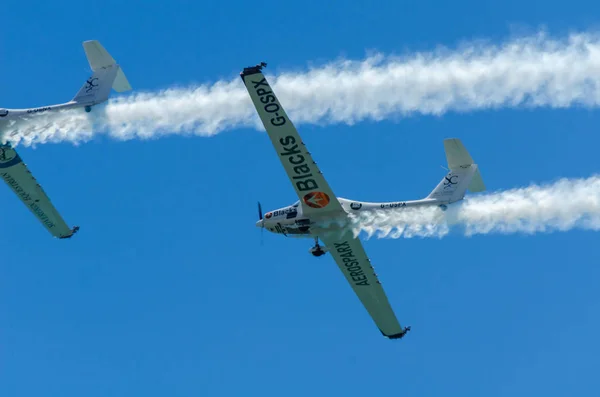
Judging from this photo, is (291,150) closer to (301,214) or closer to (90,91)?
(301,214)

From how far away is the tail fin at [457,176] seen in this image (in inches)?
Answer: 1433

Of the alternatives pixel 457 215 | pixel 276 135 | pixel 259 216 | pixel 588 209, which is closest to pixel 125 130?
pixel 259 216

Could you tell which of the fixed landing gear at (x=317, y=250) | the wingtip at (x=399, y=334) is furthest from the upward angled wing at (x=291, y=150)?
the wingtip at (x=399, y=334)

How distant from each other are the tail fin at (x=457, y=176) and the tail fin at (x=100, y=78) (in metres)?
13.2

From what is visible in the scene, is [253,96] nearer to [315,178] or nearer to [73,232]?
[315,178]

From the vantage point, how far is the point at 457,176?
36.5 metres

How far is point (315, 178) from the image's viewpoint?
3569 cm

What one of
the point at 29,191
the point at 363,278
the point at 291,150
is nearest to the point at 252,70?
the point at 291,150

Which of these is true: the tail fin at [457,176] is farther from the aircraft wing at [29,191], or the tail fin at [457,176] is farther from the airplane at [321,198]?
the aircraft wing at [29,191]

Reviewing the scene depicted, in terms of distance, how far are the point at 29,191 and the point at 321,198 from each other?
16.8 meters

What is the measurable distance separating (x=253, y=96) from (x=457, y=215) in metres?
7.55

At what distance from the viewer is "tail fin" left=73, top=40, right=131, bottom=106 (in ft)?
143

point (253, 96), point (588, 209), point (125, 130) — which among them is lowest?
point (588, 209)

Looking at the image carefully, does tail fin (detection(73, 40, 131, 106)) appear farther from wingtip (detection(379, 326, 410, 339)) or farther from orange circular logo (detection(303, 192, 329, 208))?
wingtip (detection(379, 326, 410, 339))
